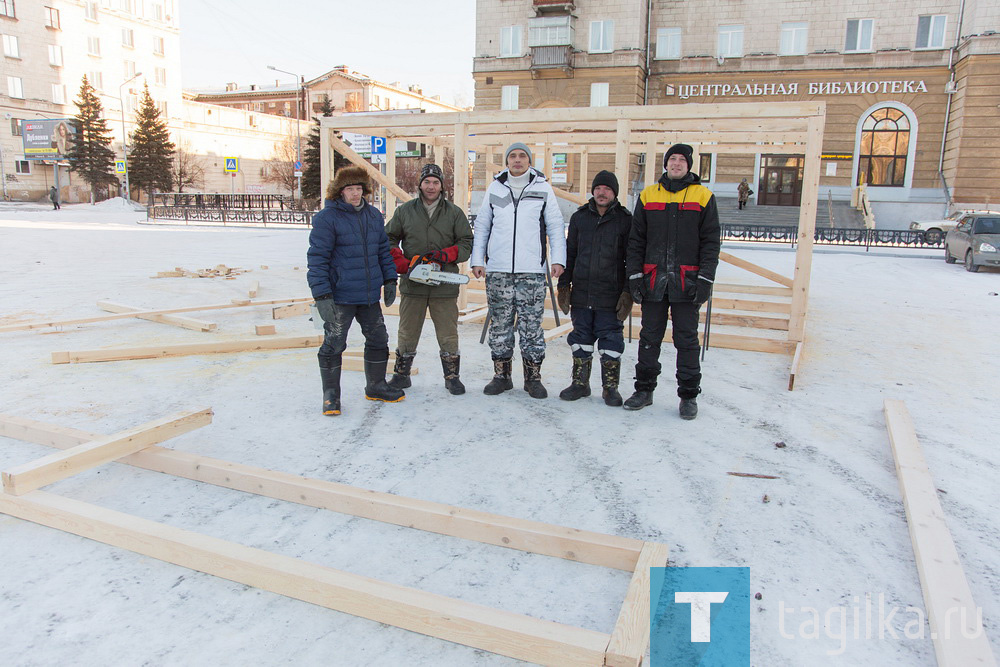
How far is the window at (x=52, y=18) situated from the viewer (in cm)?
4825

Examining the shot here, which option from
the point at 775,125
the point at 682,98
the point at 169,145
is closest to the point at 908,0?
the point at 682,98

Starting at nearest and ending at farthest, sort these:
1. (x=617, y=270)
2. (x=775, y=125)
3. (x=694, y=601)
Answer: (x=694, y=601), (x=617, y=270), (x=775, y=125)

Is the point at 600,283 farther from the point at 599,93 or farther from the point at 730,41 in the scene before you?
the point at 730,41

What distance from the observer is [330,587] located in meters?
2.55

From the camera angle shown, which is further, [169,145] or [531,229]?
[169,145]

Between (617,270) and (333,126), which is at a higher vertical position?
(333,126)

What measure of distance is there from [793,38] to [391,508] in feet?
119

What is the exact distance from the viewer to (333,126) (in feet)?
28.7

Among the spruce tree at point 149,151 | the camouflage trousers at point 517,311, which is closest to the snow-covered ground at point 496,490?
the camouflage trousers at point 517,311

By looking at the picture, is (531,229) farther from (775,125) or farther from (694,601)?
(775,125)

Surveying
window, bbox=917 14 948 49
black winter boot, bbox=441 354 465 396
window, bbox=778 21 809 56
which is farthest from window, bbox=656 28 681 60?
black winter boot, bbox=441 354 465 396

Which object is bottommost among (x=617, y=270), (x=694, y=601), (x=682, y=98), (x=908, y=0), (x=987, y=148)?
(x=694, y=601)

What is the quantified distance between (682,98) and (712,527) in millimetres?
34679

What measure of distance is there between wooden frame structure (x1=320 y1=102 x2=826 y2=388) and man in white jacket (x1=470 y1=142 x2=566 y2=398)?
216cm
